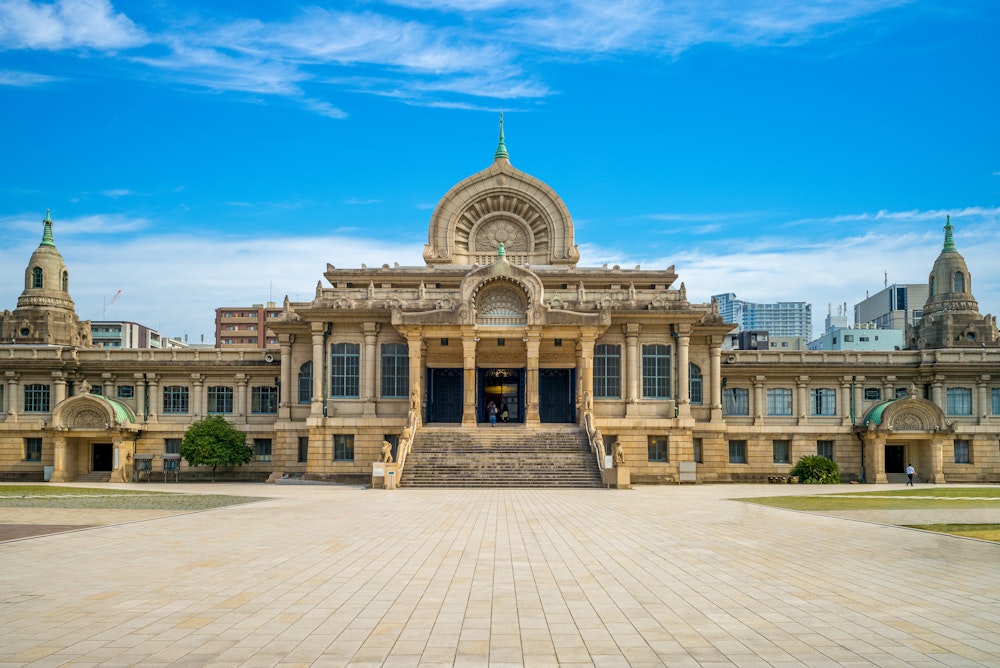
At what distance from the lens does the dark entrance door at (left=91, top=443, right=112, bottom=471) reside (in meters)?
64.2

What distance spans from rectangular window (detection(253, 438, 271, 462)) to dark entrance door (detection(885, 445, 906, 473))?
1724 inches

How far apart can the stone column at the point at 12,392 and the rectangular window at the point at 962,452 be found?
216ft

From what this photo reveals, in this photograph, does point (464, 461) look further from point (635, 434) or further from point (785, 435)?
point (785, 435)

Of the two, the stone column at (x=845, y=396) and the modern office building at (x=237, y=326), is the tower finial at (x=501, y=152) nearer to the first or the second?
the stone column at (x=845, y=396)

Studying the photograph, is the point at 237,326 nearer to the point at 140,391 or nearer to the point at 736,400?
the point at 140,391

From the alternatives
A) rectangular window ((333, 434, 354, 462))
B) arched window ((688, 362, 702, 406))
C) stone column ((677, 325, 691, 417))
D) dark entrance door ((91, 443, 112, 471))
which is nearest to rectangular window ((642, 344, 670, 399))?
stone column ((677, 325, 691, 417))

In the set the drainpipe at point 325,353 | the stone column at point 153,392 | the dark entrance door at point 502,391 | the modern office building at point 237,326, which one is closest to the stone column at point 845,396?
the dark entrance door at point 502,391

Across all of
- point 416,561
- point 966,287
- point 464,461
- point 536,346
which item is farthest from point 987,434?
point 416,561

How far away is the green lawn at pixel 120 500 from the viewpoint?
114 feet

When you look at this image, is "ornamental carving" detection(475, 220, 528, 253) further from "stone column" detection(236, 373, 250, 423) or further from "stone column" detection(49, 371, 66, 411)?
"stone column" detection(49, 371, 66, 411)

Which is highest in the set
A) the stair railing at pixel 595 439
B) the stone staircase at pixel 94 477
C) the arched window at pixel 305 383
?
the arched window at pixel 305 383

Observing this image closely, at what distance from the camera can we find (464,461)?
5103cm

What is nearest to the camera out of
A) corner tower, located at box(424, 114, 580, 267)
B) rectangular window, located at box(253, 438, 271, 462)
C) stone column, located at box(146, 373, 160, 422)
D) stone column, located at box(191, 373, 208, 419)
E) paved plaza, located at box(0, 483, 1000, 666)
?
paved plaza, located at box(0, 483, 1000, 666)

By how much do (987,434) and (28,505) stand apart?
197ft
